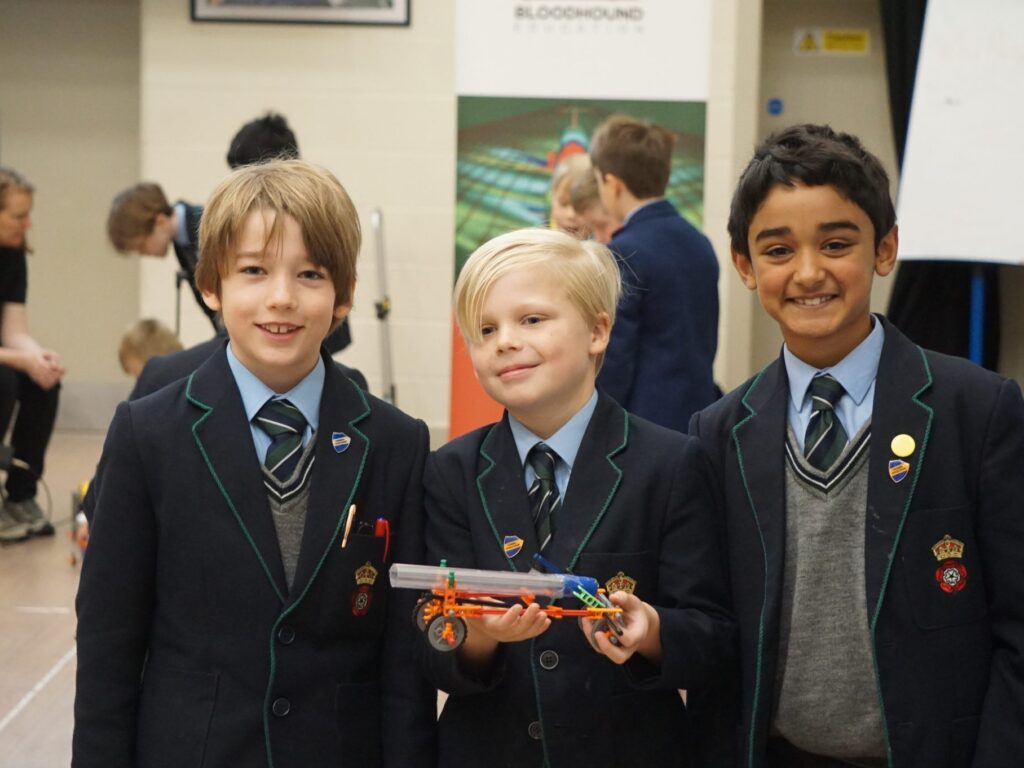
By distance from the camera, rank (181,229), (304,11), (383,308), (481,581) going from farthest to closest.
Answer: (304,11) → (383,308) → (181,229) → (481,581)

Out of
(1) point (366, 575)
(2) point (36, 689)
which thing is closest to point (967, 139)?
(2) point (36, 689)

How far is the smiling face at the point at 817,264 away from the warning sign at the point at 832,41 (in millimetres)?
5837

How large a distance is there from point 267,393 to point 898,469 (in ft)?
2.69

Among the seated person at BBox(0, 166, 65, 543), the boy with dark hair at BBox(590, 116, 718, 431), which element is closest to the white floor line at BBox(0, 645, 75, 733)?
the seated person at BBox(0, 166, 65, 543)

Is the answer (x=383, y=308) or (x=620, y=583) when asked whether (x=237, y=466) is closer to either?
(x=620, y=583)

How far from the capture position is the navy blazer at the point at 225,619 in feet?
5.32

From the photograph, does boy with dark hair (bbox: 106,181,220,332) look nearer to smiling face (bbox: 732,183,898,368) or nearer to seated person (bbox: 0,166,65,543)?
seated person (bbox: 0,166,65,543)

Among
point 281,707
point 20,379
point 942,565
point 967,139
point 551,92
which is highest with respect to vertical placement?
point 551,92

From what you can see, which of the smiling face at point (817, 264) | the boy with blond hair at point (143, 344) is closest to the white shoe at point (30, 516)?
the boy with blond hair at point (143, 344)

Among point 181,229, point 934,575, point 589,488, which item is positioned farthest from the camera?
point 181,229

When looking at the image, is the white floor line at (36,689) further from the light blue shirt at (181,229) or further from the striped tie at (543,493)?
the striped tie at (543,493)

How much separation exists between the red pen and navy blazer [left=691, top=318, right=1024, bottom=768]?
464 mm

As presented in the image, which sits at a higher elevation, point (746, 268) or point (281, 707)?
point (746, 268)

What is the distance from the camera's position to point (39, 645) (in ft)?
13.1
